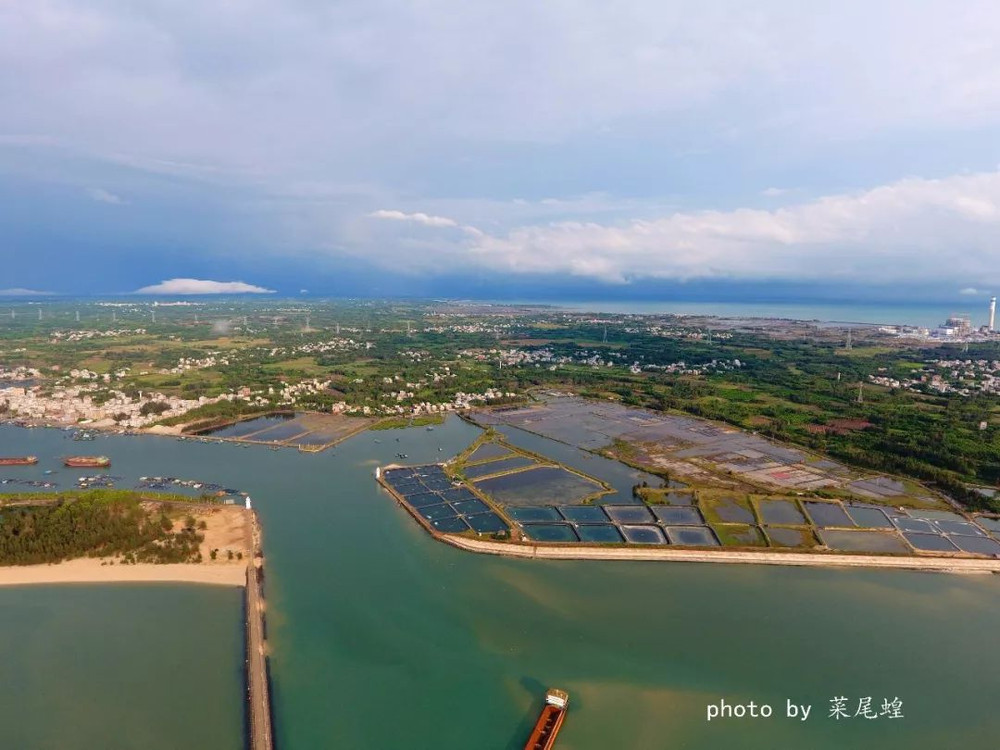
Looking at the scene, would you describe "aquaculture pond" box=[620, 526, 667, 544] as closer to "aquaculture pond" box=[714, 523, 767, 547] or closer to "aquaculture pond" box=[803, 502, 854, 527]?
"aquaculture pond" box=[714, 523, 767, 547]

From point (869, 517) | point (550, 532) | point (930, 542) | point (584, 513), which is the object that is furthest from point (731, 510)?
point (550, 532)

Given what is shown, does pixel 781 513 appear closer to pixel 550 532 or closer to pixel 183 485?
Answer: pixel 550 532

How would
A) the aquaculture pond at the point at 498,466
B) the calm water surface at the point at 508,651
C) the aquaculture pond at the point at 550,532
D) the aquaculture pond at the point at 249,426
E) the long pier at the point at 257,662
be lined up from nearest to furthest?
1. the long pier at the point at 257,662
2. the calm water surface at the point at 508,651
3. the aquaculture pond at the point at 550,532
4. the aquaculture pond at the point at 498,466
5. the aquaculture pond at the point at 249,426

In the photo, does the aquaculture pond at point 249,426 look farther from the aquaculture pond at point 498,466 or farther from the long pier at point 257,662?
the long pier at point 257,662

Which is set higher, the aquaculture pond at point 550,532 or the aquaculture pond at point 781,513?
the aquaculture pond at point 781,513

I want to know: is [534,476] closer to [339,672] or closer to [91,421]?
[339,672]

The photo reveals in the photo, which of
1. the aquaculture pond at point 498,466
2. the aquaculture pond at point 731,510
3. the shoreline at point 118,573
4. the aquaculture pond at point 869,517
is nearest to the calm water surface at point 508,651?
the shoreline at point 118,573

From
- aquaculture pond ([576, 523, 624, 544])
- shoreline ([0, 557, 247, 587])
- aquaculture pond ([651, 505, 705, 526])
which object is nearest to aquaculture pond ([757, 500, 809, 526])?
aquaculture pond ([651, 505, 705, 526])
